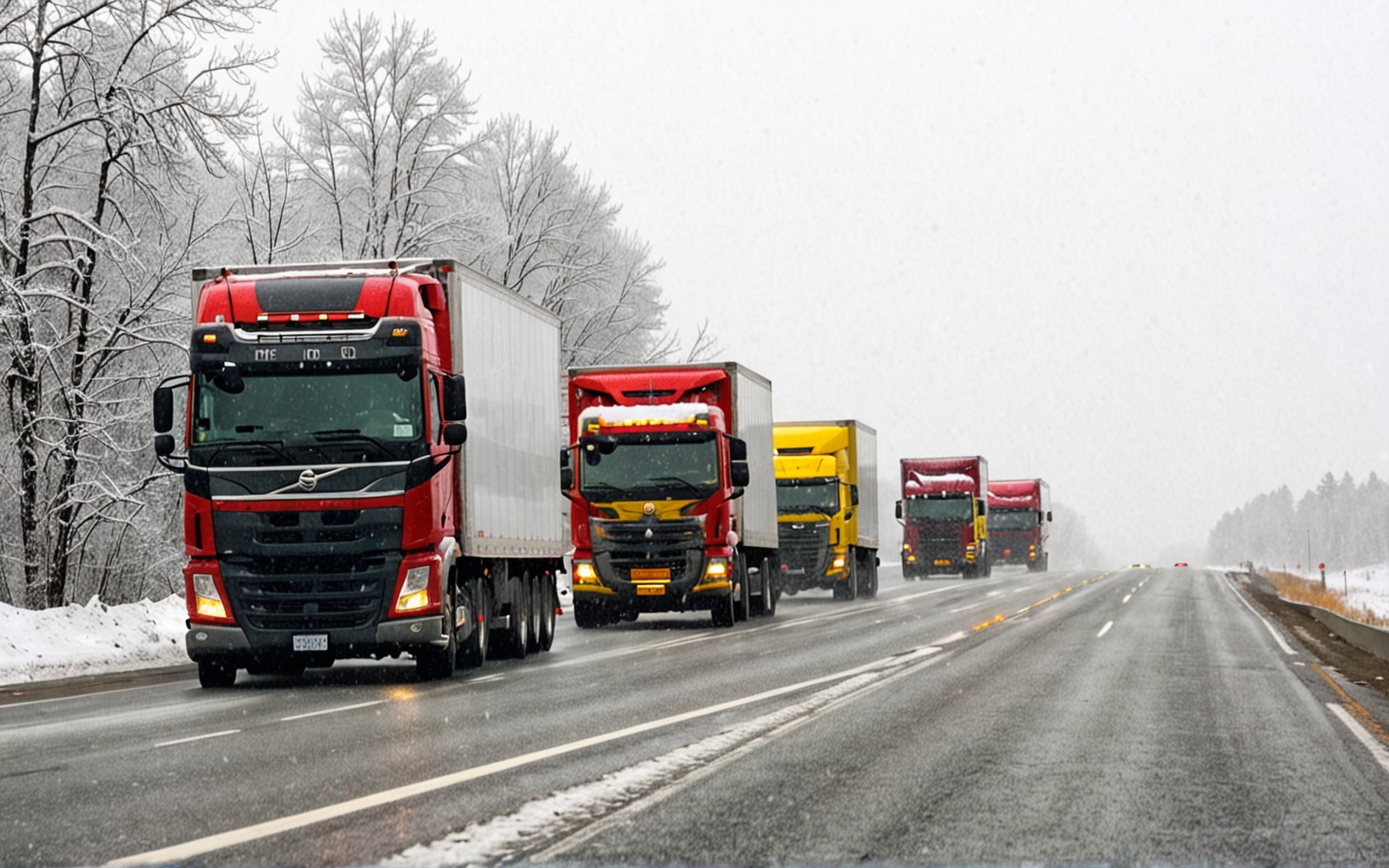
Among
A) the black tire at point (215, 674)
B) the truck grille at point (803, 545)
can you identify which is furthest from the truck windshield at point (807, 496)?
the black tire at point (215, 674)

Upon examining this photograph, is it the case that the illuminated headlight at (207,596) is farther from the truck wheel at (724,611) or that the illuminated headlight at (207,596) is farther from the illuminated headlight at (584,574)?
the truck wheel at (724,611)

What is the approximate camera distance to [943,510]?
5134cm

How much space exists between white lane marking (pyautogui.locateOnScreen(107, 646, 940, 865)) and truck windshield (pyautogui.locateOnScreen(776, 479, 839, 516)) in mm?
21739

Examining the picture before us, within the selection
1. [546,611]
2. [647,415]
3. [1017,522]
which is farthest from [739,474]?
[1017,522]

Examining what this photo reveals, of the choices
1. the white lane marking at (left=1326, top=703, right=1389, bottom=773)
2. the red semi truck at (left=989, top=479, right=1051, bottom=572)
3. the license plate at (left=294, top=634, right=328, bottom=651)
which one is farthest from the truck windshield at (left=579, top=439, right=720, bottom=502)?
the red semi truck at (left=989, top=479, right=1051, bottom=572)

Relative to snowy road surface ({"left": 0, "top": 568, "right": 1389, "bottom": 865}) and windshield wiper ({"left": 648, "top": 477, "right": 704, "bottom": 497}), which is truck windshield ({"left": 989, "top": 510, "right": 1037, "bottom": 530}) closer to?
windshield wiper ({"left": 648, "top": 477, "right": 704, "bottom": 497})

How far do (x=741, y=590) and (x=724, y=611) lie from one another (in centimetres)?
85

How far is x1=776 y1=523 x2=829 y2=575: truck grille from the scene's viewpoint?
34812 millimetres

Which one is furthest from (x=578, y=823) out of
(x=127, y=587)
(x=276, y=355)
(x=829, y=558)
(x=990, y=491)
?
(x=990, y=491)

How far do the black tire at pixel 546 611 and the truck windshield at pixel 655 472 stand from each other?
351cm

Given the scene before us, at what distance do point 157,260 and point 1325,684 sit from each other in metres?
18.1

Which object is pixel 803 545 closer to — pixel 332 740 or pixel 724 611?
pixel 724 611

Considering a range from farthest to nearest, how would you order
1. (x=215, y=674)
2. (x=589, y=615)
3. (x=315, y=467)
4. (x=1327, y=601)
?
(x=1327, y=601) → (x=589, y=615) → (x=215, y=674) → (x=315, y=467)

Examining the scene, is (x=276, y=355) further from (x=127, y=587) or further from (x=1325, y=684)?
(x=127, y=587)
